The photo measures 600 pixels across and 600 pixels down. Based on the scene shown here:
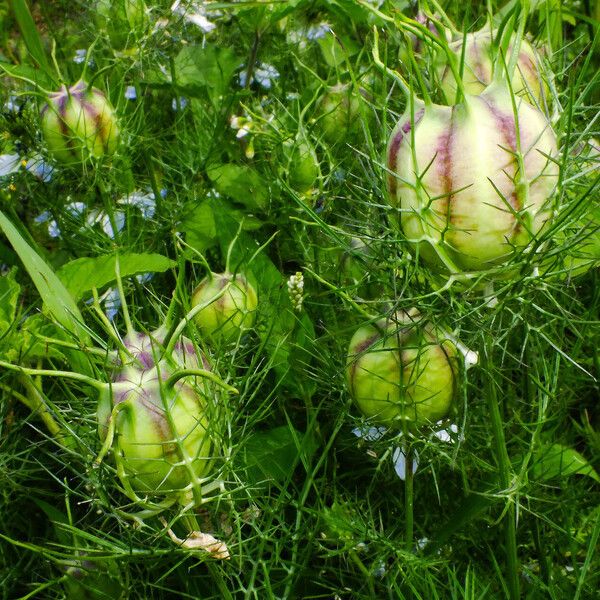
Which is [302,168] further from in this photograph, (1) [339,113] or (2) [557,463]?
(2) [557,463]

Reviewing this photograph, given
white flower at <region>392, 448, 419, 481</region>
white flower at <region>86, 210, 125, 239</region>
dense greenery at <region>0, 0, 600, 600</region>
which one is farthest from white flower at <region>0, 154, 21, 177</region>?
white flower at <region>392, 448, 419, 481</region>

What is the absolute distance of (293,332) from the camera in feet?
3.43

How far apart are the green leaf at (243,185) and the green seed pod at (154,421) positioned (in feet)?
1.99

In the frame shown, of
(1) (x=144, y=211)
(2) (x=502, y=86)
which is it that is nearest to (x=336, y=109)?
(1) (x=144, y=211)

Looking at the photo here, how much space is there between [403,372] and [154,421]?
21cm

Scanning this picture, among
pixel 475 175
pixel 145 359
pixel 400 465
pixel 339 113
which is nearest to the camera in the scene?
pixel 475 175

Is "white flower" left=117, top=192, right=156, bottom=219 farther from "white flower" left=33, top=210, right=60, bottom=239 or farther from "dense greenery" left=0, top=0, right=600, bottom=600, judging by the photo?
"white flower" left=33, top=210, right=60, bottom=239

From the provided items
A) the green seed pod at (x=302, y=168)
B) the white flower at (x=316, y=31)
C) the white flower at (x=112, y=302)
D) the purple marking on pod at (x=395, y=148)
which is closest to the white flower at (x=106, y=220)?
the white flower at (x=112, y=302)

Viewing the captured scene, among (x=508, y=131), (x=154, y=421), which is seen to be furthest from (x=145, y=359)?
(x=508, y=131)

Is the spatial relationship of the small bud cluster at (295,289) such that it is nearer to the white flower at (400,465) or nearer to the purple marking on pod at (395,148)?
the white flower at (400,465)

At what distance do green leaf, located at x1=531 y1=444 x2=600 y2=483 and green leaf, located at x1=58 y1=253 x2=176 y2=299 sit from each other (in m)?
0.49

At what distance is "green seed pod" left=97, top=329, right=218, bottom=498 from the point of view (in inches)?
25.9

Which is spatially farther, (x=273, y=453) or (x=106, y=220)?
(x=106, y=220)

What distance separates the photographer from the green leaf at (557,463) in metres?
1.03
